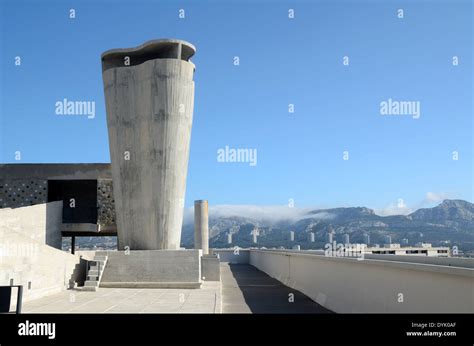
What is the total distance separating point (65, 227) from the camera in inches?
926

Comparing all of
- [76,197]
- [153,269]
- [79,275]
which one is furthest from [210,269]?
[76,197]

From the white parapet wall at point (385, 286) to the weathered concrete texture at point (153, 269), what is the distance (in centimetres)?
437

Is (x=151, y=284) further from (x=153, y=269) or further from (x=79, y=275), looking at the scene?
(x=79, y=275)

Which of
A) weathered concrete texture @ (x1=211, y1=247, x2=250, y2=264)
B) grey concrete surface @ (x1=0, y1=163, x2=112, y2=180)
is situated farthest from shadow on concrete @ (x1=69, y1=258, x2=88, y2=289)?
weathered concrete texture @ (x1=211, y1=247, x2=250, y2=264)

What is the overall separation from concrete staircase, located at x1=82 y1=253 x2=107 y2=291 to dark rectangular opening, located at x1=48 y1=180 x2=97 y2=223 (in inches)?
281

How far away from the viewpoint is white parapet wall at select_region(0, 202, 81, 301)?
1331cm

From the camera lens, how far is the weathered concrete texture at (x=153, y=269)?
17266mm

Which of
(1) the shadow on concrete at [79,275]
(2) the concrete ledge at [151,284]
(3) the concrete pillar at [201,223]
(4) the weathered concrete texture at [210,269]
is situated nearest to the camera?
(1) the shadow on concrete at [79,275]

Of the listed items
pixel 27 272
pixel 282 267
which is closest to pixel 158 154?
pixel 27 272

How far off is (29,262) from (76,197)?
50.3 feet

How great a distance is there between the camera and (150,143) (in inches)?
739

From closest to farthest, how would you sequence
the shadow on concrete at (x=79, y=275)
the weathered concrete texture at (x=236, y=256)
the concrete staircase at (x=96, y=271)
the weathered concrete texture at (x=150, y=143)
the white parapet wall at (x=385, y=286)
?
1. the white parapet wall at (x=385, y=286)
2. the concrete staircase at (x=96, y=271)
3. the shadow on concrete at (x=79, y=275)
4. the weathered concrete texture at (x=150, y=143)
5. the weathered concrete texture at (x=236, y=256)

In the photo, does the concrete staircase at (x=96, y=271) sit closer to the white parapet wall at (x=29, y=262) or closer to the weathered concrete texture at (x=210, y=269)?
the white parapet wall at (x=29, y=262)

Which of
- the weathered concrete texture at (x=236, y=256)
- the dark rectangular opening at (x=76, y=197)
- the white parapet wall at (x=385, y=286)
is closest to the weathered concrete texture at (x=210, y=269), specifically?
the white parapet wall at (x=385, y=286)
